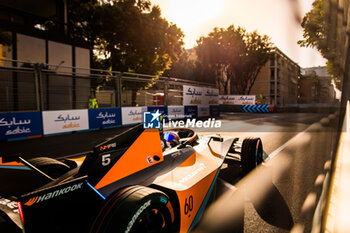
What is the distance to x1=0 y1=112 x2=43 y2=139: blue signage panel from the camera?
22.6 ft

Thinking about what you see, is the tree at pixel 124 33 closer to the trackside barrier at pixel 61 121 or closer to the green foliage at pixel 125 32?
the green foliage at pixel 125 32

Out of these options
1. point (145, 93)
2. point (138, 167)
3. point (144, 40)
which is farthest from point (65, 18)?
point (138, 167)

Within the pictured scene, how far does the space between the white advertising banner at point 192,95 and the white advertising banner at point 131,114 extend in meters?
3.57

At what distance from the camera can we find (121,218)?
1401 mm

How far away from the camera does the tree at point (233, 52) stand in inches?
1068

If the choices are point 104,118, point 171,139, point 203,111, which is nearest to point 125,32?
point 203,111

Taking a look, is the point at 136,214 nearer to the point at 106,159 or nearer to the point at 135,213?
the point at 135,213

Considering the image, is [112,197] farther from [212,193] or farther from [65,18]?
[65,18]

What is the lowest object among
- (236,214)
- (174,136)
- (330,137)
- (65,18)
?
(236,214)

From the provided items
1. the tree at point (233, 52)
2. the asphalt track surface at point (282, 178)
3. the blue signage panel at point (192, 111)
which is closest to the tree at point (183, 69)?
the tree at point (233, 52)

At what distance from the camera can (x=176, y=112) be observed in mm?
13391

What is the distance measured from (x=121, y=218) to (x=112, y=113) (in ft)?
29.9

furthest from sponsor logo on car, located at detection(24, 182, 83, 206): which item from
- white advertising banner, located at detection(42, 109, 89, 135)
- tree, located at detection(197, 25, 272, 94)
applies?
tree, located at detection(197, 25, 272, 94)

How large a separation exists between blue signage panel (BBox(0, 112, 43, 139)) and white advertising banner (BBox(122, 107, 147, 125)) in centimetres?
371
